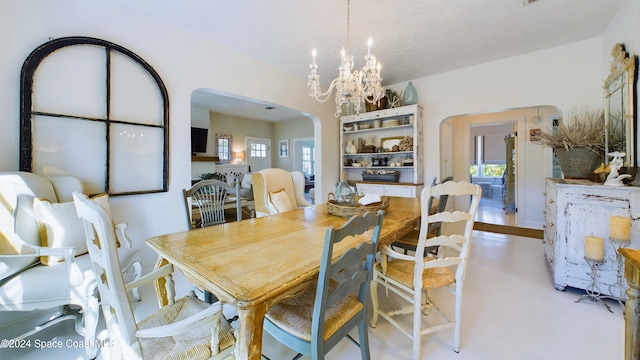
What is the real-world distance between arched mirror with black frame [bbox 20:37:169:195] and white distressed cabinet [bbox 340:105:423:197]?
9.52 feet

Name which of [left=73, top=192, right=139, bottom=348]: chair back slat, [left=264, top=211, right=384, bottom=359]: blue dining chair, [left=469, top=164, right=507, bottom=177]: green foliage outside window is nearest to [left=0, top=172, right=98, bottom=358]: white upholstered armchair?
[left=73, top=192, right=139, bottom=348]: chair back slat

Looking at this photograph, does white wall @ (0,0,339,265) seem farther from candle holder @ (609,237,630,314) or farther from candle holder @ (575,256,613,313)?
candle holder @ (609,237,630,314)

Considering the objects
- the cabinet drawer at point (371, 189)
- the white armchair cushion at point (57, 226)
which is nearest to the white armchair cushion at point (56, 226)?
the white armchair cushion at point (57, 226)

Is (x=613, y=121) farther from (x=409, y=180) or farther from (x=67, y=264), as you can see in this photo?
(x=67, y=264)

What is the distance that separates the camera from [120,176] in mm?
2322

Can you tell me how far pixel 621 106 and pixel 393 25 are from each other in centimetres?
218

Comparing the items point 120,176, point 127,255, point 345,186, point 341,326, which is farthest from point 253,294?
point 120,176

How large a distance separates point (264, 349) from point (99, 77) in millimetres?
2579

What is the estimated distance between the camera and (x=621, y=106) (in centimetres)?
225

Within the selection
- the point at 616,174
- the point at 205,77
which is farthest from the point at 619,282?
the point at 205,77

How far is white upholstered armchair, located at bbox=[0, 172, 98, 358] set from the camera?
4.67ft

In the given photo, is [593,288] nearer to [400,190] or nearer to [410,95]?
[400,190]

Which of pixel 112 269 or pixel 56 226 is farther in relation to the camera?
pixel 56 226

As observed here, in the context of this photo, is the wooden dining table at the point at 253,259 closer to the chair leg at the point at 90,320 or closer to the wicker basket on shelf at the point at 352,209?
the wicker basket on shelf at the point at 352,209
